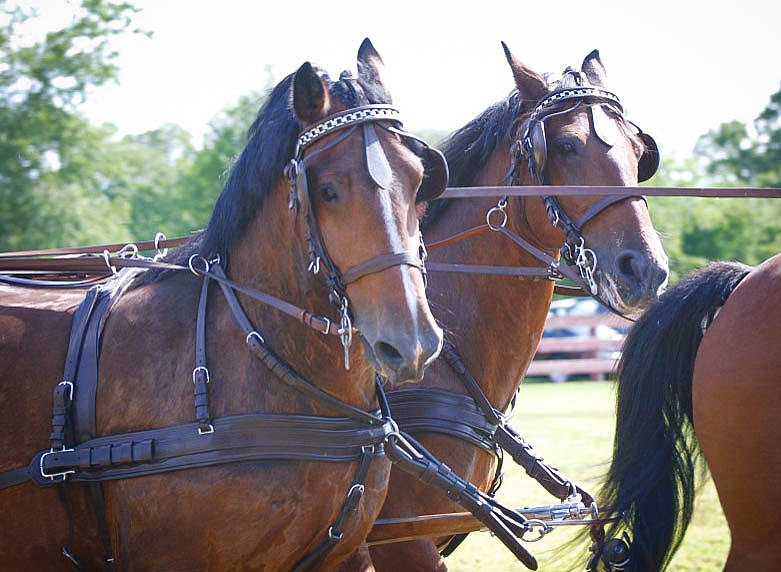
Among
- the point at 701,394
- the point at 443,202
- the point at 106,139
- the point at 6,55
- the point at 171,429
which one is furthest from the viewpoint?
the point at 106,139

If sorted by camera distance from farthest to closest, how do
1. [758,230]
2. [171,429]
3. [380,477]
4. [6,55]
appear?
1. [758,230]
2. [6,55]
3. [380,477]
4. [171,429]

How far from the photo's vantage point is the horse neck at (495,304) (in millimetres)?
4066

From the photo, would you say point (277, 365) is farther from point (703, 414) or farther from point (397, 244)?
point (703, 414)

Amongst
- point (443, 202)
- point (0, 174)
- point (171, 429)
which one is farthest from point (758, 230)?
point (171, 429)

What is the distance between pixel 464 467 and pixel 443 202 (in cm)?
136

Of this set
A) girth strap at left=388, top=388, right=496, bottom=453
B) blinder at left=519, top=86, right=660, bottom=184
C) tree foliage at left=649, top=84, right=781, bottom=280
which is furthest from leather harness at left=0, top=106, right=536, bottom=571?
tree foliage at left=649, top=84, right=781, bottom=280

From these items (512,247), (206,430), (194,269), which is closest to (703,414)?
(512,247)

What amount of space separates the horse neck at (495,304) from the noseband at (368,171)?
1.22 meters

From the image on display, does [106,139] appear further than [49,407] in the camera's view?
Yes

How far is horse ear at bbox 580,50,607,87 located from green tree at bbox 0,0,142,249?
47.9 ft

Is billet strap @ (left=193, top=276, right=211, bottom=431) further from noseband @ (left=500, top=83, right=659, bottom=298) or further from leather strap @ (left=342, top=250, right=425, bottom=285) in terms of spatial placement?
noseband @ (left=500, top=83, right=659, bottom=298)

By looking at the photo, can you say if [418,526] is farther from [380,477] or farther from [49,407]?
[49,407]

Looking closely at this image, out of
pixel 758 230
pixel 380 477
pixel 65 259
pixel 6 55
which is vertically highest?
pixel 6 55

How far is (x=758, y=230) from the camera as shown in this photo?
2842cm
